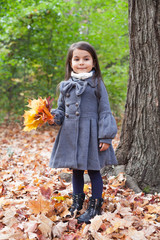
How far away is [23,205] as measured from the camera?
8.14 ft

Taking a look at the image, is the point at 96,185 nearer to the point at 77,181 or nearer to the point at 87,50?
the point at 77,181

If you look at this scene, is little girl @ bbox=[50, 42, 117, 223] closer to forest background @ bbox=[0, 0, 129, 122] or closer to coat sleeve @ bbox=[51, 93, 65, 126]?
coat sleeve @ bbox=[51, 93, 65, 126]

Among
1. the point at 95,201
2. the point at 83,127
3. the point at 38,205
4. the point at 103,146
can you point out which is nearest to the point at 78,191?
the point at 95,201

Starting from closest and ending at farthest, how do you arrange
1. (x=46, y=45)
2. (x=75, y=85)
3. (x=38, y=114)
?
(x=38, y=114) < (x=75, y=85) < (x=46, y=45)

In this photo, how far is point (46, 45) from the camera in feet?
26.9

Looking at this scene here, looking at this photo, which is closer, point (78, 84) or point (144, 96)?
point (78, 84)

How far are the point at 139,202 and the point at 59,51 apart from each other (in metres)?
6.82

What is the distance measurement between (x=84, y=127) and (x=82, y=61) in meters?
0.66

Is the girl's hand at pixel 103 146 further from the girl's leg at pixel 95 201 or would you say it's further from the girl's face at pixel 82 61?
the girl's face at pixel 82 61

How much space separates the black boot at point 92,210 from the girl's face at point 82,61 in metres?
1.30

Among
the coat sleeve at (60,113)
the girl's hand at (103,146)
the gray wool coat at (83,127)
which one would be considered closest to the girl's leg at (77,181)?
the gray wool coat at (83,127)

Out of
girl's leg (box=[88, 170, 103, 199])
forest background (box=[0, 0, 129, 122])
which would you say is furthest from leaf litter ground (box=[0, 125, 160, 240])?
forest background (box=[0, 0, 129, 122])

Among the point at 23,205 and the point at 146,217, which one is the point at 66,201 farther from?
the point at 146,217

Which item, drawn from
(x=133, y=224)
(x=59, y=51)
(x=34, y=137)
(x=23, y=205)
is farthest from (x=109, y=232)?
(x=59, y=51)
